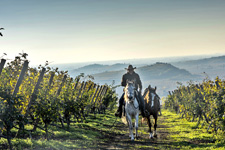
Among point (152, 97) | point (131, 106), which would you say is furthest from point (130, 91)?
point (152, 97)

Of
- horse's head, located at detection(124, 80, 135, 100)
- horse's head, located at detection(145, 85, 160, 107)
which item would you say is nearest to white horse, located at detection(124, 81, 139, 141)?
horse's head, located at detection(124, 80, 135, 100)

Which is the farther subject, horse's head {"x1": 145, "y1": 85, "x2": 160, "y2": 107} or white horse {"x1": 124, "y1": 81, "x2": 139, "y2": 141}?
horse's head {"x1": 145, "y1": 85, "x2": 160, "y2": 107}

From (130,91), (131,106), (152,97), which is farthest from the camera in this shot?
(152,97)

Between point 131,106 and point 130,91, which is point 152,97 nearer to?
point 131,106

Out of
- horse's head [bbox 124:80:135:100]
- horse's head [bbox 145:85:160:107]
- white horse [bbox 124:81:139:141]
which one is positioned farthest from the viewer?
horse's head [bbox 145:85:160:107]

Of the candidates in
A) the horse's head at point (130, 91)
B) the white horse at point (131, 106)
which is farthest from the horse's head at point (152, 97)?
the horse's head at point (130, 91)

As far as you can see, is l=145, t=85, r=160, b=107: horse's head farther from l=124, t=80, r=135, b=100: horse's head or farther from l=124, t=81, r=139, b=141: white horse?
l=124, t=80, r=135, b=100: horse's head

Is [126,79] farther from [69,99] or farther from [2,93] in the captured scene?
[2,93]

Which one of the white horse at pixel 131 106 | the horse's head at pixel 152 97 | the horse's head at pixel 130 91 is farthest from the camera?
the horse's head at pixel 152 97

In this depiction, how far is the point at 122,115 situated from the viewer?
1398cm

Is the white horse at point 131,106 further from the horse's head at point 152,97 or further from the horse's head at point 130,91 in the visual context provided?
the horse's head at point 152,97

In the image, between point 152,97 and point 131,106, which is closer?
Answer: point 131,106

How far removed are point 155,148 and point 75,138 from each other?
402 cm

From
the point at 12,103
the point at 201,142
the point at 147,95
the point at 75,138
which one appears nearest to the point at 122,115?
the point at 147,95
